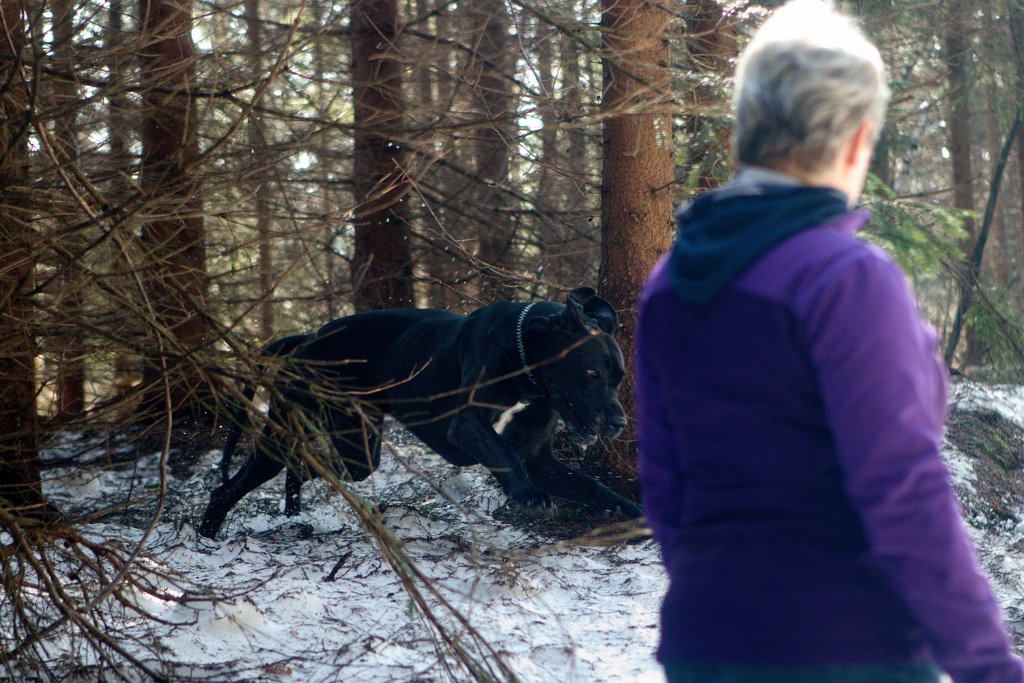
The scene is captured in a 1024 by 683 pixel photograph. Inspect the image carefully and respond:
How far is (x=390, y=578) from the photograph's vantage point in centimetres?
548

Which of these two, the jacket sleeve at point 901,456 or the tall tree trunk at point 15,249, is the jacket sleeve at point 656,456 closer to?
the jacket sleeve at point 901,456

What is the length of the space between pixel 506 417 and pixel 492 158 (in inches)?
257

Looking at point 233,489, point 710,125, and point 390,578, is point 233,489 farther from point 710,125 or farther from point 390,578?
point 710,125

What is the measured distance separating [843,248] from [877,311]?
0.43 feet

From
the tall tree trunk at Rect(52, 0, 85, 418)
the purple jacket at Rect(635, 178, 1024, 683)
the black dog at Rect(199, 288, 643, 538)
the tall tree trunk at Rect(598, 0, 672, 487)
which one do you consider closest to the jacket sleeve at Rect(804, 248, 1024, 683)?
the purple jacket at Rect(635, 178, 1024, 683)

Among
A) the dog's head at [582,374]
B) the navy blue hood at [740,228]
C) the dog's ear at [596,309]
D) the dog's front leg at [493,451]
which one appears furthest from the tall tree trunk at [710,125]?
the navy blue hood at [740,228]

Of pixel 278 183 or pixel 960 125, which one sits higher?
pixel 960 125

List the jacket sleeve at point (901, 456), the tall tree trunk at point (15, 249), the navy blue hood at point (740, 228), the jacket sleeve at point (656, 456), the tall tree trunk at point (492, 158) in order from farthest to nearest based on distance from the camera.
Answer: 1. the tall tree trunk at point (492, 158)
2. the tall tree trunk at point (15, 249)
3. the jacket sleeve at point (656, 456)
4. the navy blue hood at point (740, 228)
5. the jacket sleeve at point (901, 456)

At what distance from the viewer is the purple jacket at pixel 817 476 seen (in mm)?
1547

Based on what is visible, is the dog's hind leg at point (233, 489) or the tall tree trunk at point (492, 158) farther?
the tall tree trunk at point (492, 158)

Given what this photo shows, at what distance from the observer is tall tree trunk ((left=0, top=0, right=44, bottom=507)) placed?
3.66 m

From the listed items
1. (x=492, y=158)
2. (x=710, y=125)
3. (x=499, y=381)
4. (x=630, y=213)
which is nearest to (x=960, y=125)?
(x=492, y=158)

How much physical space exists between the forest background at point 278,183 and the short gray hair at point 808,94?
2.04 m

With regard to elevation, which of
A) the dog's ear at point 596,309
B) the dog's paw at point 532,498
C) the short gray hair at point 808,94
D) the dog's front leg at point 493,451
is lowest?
the dog's paw at point 532,498
